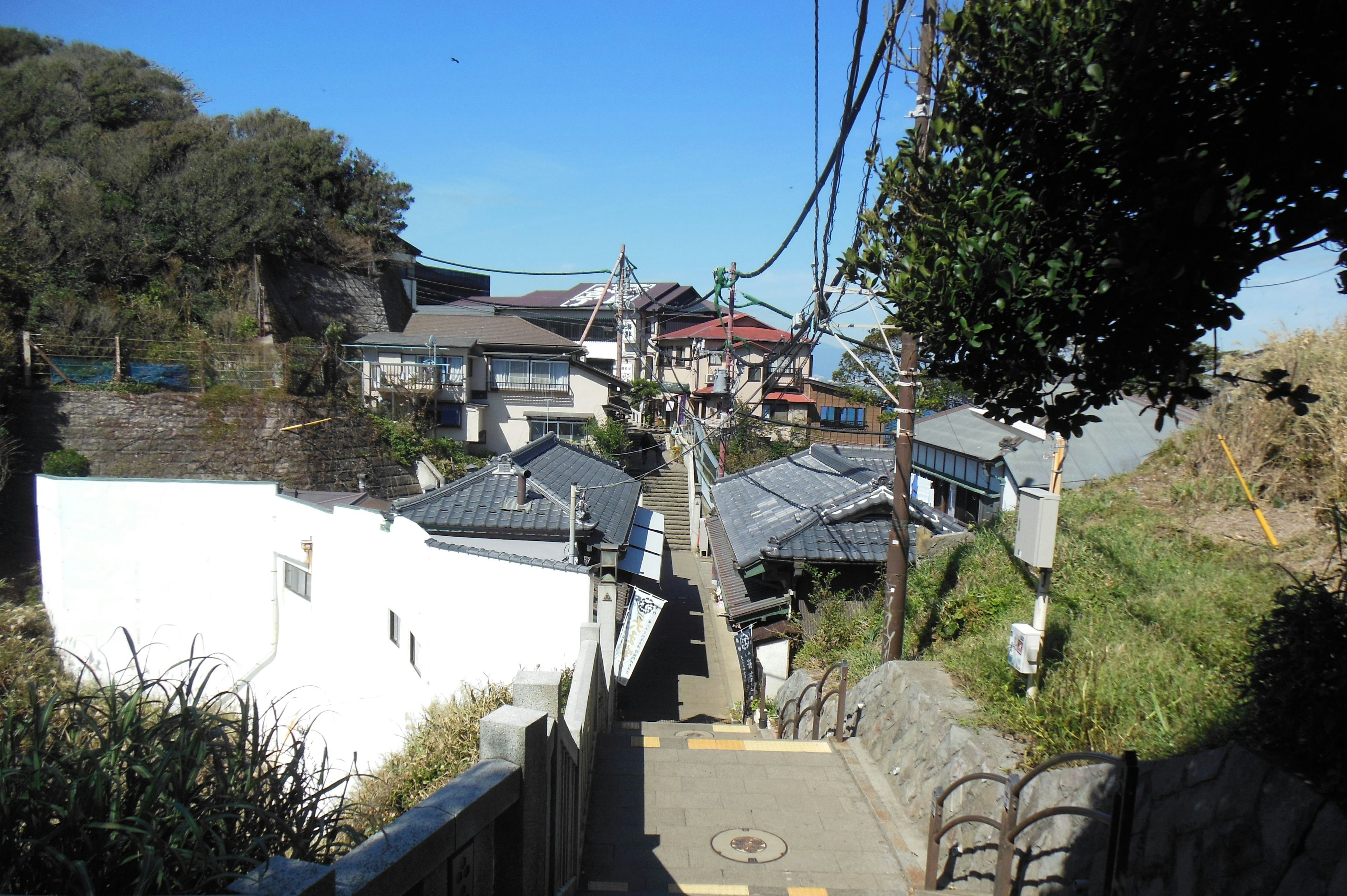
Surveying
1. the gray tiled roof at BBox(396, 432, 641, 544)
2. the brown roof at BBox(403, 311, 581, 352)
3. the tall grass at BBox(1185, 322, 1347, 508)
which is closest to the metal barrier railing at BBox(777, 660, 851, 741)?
the gray tiled roof at BBox(396, 432, 641, 544)

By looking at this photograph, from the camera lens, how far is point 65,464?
18672 mm

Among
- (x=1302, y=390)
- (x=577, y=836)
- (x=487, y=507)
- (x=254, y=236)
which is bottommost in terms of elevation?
(x=577, y=836)

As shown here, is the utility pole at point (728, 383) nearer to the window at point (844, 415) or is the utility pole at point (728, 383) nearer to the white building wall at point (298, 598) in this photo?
the white building wall at point (298, 598)

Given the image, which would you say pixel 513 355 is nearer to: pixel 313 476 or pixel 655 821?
pixel 313 476

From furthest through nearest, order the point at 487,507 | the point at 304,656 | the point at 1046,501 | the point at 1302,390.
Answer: the point at 487,507 → the point at 304,656 → the point at 1046,501 → the point at 1302,390

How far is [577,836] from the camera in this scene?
5.09 meters

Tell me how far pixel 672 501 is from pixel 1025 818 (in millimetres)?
24436

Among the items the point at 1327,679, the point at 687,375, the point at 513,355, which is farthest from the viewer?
the point at 687,375

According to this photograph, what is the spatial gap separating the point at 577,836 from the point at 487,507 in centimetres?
898

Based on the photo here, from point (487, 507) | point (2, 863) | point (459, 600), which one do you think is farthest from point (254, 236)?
point (2, 863)

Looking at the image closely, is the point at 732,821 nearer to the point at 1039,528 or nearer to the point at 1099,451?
the point at 1039,528

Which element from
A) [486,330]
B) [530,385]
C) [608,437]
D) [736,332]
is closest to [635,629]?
[608,437]

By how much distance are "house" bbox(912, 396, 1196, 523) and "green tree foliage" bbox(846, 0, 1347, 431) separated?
13.8 ft

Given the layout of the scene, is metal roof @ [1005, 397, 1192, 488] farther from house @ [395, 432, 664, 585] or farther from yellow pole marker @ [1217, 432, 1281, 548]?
house @ [395, 432, 664, 585]
